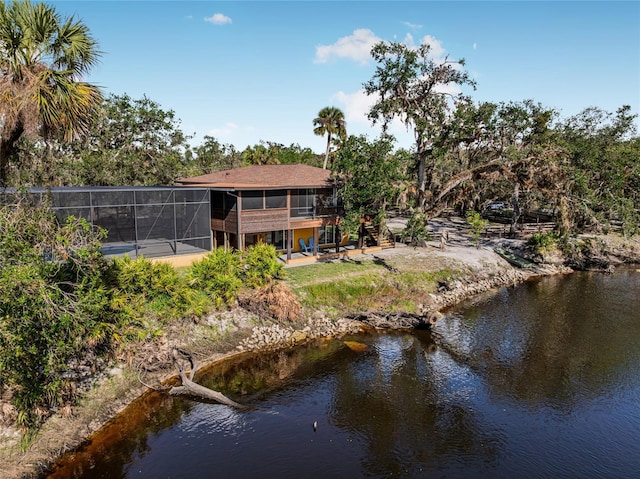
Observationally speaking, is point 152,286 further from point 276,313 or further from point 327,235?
point 327,235

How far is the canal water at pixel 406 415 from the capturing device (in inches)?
488

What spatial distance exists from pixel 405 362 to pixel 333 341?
386cm

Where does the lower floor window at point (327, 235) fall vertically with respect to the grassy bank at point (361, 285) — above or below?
above

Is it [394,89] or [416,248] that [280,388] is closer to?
[416,248]

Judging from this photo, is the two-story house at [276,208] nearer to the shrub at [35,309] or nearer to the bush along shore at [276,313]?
the bush along shore at [276,313]

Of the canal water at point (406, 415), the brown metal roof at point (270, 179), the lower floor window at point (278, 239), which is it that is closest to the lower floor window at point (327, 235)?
the lower floor window at point (278, 239)

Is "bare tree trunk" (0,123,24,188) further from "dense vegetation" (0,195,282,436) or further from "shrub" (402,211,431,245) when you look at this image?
"shrub" (402,211,431,245)

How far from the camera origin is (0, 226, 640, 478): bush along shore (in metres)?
13.2

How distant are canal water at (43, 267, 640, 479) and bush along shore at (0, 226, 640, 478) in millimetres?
965

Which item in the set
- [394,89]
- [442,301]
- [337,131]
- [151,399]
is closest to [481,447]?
[151,399]

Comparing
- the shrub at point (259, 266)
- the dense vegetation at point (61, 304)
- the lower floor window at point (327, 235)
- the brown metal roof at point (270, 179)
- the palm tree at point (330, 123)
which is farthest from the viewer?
the palm tree at point (330, 123)

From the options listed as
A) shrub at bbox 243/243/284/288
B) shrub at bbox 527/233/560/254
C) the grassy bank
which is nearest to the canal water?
the grassy bank

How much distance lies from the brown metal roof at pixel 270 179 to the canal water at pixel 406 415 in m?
11.1

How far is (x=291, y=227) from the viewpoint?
2758 cm
